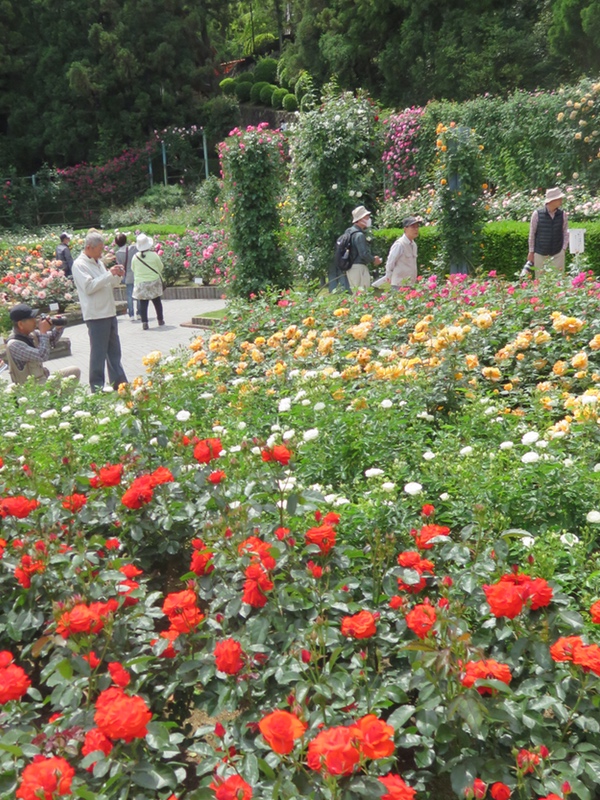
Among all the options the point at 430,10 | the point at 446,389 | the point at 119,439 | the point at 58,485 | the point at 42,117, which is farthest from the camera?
the point at 42,117

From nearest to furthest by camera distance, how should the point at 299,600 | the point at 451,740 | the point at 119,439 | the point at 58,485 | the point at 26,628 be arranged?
the point at 451,740 → the point at 299,600 → the point at 26,628 → the point at 58,485 → the point at 119,439

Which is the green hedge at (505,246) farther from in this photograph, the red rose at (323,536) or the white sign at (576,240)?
the red rose at (323,536)

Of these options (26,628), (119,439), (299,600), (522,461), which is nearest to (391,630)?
(299,600)

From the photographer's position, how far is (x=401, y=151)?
59.5 feet

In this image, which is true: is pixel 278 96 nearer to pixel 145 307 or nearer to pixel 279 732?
pixel 145 307

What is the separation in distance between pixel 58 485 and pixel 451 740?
6.21 ft

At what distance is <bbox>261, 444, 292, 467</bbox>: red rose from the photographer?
8.01 ft

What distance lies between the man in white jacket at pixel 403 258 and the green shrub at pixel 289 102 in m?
22.8

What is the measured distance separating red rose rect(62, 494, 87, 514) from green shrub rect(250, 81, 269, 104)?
31089 mm

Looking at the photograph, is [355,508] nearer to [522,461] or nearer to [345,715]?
[522,461]

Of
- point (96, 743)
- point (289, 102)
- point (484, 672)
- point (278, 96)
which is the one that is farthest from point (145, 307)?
point (278, 96)

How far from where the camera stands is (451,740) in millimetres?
1856

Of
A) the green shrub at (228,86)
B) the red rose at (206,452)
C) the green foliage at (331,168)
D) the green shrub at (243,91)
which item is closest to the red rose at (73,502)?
the red rose at (206,452)

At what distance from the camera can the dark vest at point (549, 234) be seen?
7.44 metres
